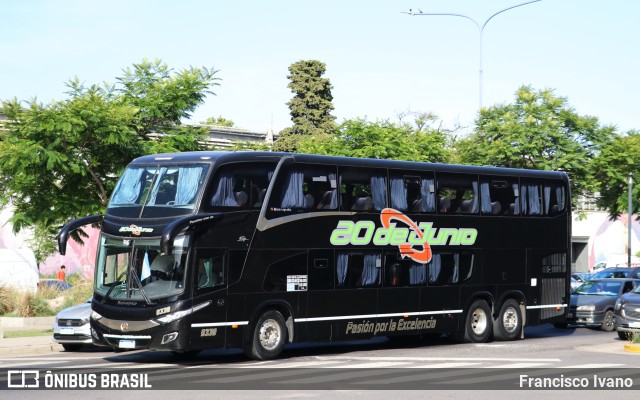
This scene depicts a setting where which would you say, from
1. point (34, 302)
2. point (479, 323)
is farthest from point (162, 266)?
point (34, 302)

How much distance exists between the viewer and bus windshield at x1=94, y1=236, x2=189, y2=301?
19.5 meters

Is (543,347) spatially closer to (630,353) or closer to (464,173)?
(630,353)

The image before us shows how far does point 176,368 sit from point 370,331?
17.4ft

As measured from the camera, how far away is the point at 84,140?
3055 cm

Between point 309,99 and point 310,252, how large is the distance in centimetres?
4693

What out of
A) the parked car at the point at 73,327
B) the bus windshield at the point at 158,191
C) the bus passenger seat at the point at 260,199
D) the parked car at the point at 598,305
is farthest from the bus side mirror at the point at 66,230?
the parked car at the point at 598,305

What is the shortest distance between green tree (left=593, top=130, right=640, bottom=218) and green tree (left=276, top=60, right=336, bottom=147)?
73.5ft

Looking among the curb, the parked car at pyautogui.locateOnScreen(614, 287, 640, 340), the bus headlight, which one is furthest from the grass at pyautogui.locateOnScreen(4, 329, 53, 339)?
the parked car at pyautogui.locateOnScreen(614, 287, 640, 340)

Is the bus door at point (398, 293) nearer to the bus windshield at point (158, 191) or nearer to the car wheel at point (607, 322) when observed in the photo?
the bus windshield at point (158, 191)

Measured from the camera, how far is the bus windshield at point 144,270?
63.9 ft

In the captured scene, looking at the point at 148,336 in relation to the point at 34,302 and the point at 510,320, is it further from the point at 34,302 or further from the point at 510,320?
the point at 34,302

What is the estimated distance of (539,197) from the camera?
89.5 ft

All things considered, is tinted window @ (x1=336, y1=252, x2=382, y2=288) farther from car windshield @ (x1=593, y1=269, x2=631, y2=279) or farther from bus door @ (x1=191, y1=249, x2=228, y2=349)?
car windshield @ (x1=593, y1=269, x2=631, y2=279)

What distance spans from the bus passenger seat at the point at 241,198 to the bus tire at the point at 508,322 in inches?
345
